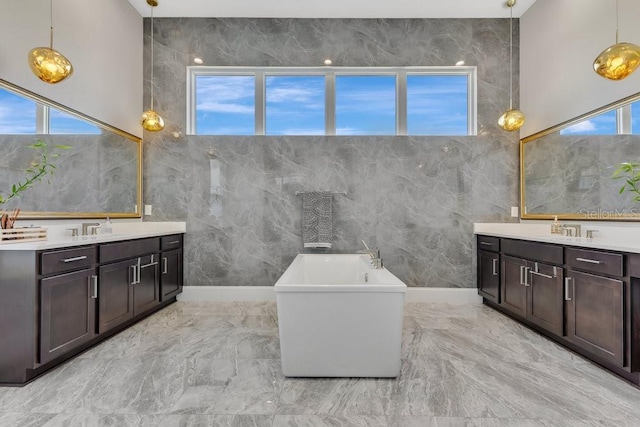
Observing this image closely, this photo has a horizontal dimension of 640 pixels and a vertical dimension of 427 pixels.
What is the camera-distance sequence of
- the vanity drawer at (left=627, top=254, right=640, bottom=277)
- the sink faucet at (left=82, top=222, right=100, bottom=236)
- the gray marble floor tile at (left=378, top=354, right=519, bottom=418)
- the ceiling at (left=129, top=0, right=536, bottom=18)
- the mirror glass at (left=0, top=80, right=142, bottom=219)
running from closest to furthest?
the gray marble floor tile at (left=378, top=354, right=519, bottom=418)
the vanity drawer at (left=627, top=254, right=640, bottom=277)
the mirror glass at (left=0, top=80, right=142, bottom=219)
the sink faucet at (left=82, top=222, right=100, bottom=236)
the ceiling at (left=129, top=0, right=536, bottom=18)

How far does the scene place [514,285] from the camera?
317 cm

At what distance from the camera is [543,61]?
357cm

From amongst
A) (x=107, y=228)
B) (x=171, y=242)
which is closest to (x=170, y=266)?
(x=171, y=242)

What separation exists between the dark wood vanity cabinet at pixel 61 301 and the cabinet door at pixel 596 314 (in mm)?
3525

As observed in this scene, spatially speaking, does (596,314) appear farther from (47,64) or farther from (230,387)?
(47,64)

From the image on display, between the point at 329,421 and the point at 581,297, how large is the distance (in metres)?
2.01

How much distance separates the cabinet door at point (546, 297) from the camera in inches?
101

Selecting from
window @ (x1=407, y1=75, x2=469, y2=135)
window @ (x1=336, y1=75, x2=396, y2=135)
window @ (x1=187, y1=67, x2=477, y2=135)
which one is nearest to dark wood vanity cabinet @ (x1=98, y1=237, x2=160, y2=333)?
window @ (x1=187, y1=67, x2=477, y2=135)

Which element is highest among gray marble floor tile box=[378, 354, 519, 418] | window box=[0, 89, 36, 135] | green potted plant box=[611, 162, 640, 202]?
window box=[0, 89, 36, 135]

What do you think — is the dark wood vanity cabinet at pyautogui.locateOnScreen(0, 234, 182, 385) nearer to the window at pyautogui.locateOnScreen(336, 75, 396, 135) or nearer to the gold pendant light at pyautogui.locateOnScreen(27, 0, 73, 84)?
the gold pendant light at pyautogui.locateOnScreen(27, 0, 73, 84)

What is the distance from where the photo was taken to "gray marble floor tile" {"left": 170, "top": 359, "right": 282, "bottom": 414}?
174 cm

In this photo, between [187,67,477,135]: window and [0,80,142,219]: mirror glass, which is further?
[187,67,477,135]: window

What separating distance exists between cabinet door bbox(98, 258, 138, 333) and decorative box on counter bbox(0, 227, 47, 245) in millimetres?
457

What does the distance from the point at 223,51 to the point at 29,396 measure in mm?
3706
